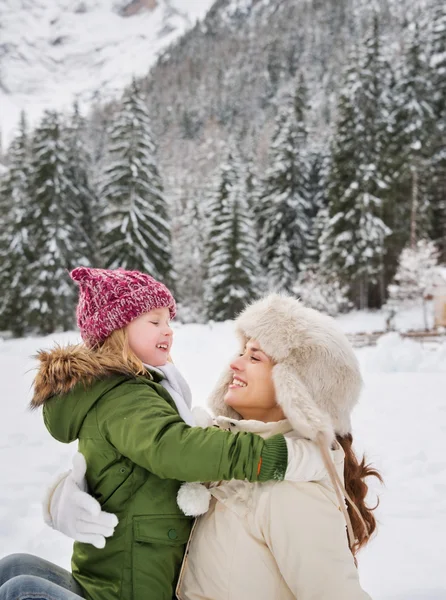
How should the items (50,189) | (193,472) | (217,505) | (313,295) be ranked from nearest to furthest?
(193,472) < (217,505) < (50,189) < (313,295)

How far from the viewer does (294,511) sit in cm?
169

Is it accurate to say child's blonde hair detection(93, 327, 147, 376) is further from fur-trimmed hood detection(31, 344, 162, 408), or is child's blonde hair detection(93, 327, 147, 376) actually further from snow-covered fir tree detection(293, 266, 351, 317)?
snow-covered fir tree detection(293, 266, 351, 317)

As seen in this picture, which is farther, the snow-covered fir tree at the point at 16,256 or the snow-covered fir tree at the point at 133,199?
the snow-covered fir tree at the point at 16,256

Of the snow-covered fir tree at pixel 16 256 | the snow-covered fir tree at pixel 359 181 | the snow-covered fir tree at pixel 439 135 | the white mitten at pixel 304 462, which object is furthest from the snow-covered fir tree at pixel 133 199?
the white mitten at pixel 304 462

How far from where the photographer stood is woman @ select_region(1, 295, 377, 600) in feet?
5.40

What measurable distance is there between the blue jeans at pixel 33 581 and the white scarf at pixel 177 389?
2.34 feet

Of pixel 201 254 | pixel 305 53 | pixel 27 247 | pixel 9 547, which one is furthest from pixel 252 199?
pixel 305 53

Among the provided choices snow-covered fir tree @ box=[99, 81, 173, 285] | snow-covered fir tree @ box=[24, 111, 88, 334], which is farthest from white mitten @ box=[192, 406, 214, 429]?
snow-covered fir tree @ box=[24, 111, 88, 334]

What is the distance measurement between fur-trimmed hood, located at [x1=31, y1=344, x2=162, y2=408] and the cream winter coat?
640 millimetres

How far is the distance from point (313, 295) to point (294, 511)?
29.2 metres

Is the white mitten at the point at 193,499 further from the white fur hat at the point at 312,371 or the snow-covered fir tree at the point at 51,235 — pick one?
the snow-covered fir tree at the point at 51,235

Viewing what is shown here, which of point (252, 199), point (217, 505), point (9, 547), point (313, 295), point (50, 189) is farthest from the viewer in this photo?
point (252, 199)

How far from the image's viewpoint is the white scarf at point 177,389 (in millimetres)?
1995

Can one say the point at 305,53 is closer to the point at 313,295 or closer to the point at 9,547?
the point at 313,295
